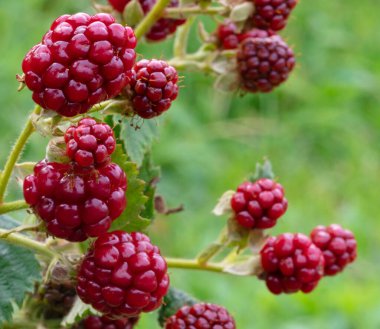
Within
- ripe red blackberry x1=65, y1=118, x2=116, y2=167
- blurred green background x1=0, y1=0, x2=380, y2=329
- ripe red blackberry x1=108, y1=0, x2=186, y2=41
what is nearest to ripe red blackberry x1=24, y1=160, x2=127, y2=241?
ripe red blackberry x1=65, y1=118, x2=116, y2=167

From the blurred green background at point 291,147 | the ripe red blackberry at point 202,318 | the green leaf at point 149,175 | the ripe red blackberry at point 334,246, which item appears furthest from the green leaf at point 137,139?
the blurred green background at point 291,147

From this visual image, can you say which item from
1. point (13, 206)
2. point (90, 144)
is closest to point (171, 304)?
point (13, 206)

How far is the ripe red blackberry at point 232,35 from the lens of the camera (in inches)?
71.3

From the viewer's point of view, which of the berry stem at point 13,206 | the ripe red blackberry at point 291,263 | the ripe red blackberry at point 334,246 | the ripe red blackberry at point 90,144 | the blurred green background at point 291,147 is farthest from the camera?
the blurred green background at point 291,147

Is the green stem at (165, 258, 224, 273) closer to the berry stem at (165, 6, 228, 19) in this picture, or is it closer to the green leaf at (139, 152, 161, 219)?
the green leaf at (139, 152, 161, 219)

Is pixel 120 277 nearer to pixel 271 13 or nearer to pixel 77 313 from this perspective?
pixel 77 313

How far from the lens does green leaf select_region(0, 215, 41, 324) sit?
1450 mm

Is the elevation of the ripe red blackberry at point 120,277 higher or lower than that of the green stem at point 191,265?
higher

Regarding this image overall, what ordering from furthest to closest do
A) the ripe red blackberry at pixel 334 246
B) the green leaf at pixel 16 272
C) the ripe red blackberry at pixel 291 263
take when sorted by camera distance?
the ripe red blackberry at pixel 334 246
the ripe red blackberry at pixel 291 263
the green leaf at pixel 16 272

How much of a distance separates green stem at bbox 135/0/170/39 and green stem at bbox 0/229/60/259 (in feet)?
1.58

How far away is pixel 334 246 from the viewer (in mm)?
1727

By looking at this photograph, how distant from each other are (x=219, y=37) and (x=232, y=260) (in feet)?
1.59

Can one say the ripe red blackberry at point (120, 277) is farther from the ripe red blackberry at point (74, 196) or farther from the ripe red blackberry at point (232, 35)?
the ripe red blackberry at point (232, 35)

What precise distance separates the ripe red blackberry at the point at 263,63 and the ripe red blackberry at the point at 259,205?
251mm
